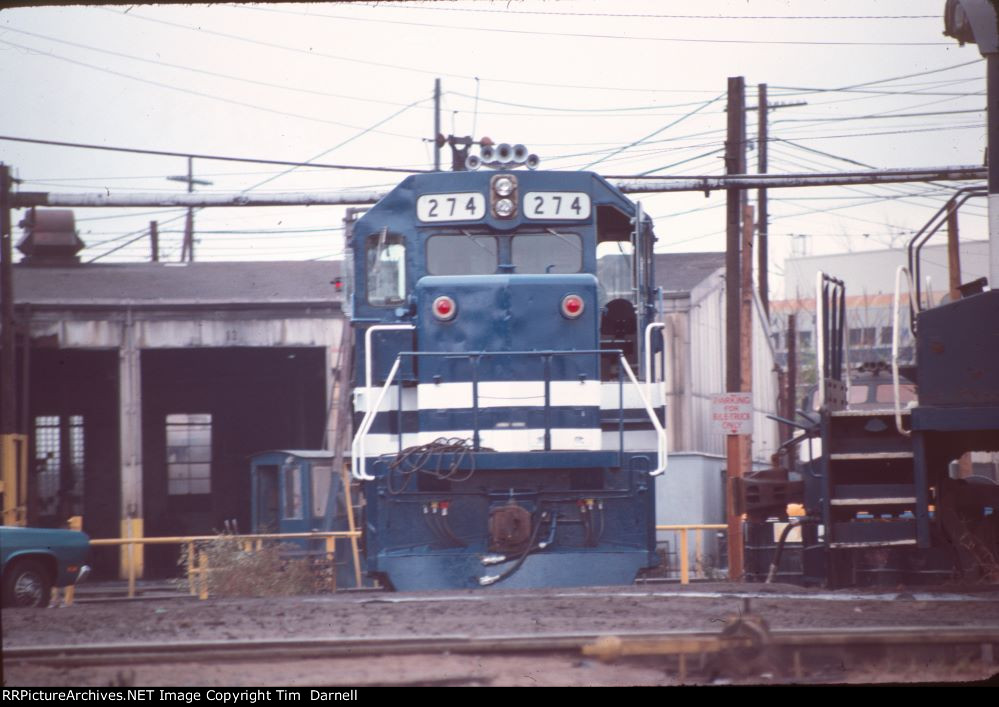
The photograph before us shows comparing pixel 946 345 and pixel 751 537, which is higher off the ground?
pixel 946 345

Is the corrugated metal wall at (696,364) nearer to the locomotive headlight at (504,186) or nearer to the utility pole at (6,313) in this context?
the utility pole at (6,313)

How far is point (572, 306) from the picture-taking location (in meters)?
10.8

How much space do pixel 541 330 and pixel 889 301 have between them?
122 ft

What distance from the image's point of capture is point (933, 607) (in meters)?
7.50

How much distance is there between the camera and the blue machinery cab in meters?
9.87

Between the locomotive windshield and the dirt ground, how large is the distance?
9.83 ft

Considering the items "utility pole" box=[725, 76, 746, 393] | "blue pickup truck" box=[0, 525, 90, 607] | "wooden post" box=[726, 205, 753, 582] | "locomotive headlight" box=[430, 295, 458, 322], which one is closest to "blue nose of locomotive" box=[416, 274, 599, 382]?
"locomotive headlight" box=[430, 295, 458, 322]

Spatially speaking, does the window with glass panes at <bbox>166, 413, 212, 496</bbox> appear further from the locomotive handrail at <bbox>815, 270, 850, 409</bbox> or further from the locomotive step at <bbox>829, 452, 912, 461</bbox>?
the locomotive step at <bbox>829, 452, 912, 461</bbox>

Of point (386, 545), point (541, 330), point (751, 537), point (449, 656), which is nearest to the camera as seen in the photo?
point (449, 656)

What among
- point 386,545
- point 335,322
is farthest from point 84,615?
point 335,322

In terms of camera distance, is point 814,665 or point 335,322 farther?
point 335,322

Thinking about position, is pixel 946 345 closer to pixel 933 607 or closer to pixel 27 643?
pixel 933 607

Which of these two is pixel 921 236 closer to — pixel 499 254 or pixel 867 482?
pixel 867 482

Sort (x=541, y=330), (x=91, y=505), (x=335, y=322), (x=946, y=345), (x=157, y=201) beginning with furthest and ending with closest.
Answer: (x=91, y=505) → (x=335, y=322) → (x=157, y=201) → (x=541, y=330) → (x=946, y=345)
